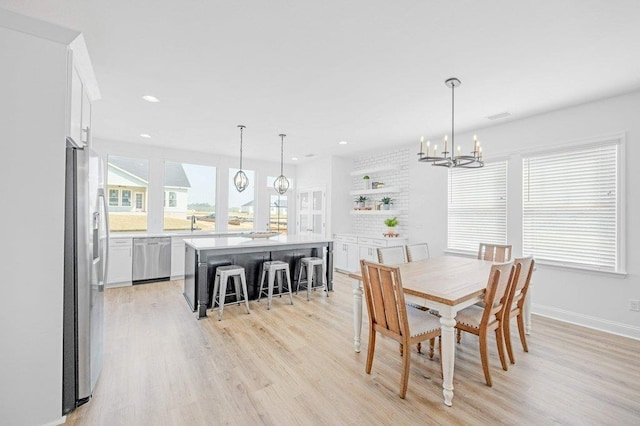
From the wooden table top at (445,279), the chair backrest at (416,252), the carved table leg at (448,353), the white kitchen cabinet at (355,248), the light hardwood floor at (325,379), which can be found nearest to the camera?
the light hardwood floor at (325,379)

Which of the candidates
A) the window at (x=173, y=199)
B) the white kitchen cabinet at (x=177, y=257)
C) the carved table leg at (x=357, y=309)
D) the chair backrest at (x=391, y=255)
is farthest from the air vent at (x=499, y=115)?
the window at (x=173, y=199)

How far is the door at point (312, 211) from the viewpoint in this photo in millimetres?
7152

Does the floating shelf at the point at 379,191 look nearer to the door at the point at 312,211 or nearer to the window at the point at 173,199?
the door at the point at 312,211

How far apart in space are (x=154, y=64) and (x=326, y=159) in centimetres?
462

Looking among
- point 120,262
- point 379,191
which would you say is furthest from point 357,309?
point 120,262

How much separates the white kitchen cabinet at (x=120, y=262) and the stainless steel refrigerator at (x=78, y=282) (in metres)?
Result: 3.63

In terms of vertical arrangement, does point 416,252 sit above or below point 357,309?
above

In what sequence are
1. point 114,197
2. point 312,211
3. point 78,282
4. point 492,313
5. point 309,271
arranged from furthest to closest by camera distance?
point 312,211, point 114,197, point 309,271, point 492,313, point 78,282

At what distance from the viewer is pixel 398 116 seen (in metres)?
4.14

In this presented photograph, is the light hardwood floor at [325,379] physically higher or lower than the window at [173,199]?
lower

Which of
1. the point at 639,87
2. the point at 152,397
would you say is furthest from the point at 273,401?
the point at 639,87

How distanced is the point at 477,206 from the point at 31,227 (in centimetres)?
523

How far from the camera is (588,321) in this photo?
3.52 metres

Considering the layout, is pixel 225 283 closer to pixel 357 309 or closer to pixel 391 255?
pixel 357 309
